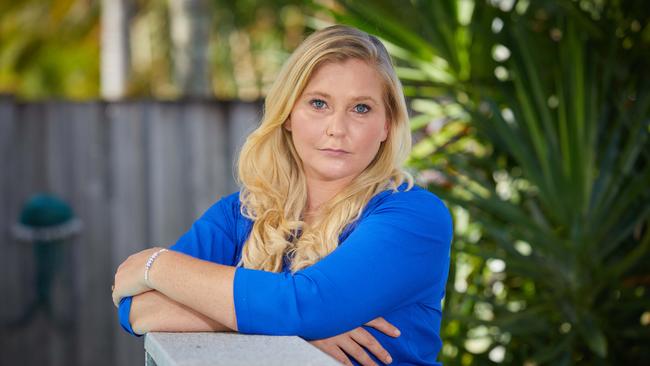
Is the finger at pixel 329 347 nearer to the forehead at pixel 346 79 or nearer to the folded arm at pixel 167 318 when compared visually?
the folded arm at pixel 167 318

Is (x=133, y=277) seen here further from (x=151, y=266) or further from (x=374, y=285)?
(x=374, y=285)

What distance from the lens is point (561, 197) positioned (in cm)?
335

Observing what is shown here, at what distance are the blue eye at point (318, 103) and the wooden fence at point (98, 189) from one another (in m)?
3.07

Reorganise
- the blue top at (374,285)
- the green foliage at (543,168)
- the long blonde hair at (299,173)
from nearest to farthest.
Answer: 1. the blue top at (374,285)
2. the long blonde hair at (299,173)
3. the green foliage at (543,168)

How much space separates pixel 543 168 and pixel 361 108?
1.71m

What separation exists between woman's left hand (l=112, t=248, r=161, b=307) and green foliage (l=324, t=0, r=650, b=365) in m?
1.70

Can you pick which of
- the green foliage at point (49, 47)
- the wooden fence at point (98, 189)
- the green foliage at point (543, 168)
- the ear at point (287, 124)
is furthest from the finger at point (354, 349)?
the green foliage at point (49, 47)

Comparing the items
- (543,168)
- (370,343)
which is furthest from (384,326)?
(543,168)

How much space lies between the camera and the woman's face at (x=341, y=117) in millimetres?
1854

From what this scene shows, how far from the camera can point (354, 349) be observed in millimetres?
1715

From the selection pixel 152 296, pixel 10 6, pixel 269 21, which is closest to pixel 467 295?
pixel 152 296

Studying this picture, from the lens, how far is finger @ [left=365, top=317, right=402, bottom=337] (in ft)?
5.68

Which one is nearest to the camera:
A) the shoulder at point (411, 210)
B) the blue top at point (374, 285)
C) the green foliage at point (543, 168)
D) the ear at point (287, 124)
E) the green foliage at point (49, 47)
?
the blue top at point (374, 285)

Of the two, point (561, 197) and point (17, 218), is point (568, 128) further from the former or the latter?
point (17, 218)
